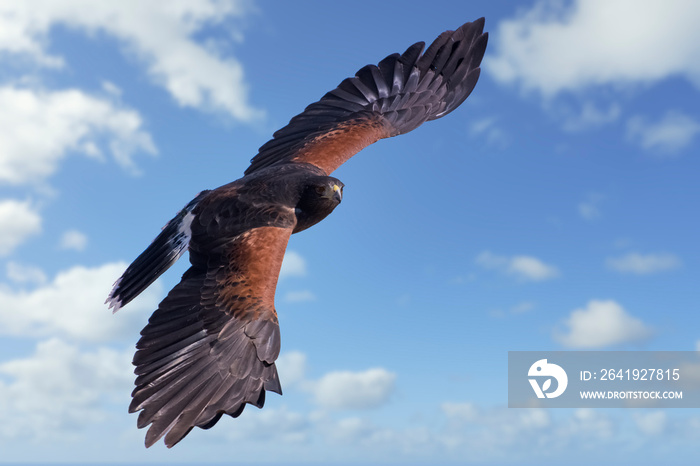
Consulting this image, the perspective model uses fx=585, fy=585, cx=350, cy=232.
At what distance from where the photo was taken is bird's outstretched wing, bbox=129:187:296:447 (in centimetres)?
536

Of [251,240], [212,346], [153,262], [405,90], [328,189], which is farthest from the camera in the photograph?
[405,90]

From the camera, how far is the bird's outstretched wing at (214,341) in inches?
211

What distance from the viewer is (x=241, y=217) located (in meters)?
6.78

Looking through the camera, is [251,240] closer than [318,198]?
Yes

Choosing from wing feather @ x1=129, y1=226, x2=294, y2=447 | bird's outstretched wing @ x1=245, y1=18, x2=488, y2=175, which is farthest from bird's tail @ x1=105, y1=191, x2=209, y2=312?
bird's outstretched wing @ x1=245, y1=18, x2=488, y2=175

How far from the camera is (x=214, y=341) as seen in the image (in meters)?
5.74

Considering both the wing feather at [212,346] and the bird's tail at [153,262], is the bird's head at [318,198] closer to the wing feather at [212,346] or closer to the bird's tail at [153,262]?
the wing feather at [212,346]

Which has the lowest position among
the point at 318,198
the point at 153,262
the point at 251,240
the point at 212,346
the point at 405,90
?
the point at 212,346

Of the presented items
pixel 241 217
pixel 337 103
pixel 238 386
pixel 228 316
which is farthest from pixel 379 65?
pixel 238 386

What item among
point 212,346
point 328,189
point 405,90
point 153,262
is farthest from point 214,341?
point 405,90

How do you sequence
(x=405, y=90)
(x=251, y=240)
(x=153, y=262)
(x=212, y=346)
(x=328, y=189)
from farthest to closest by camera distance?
1. (x=405, y=90)
2. (x=153, y=262)
3. (x=328, y=189)
4. (x=251, y=240)
5. (x=212, y=346)

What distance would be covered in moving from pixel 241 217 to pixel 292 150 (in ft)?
7.57

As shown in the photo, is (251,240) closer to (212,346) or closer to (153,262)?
(212,346)

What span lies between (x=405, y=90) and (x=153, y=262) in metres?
5.03
